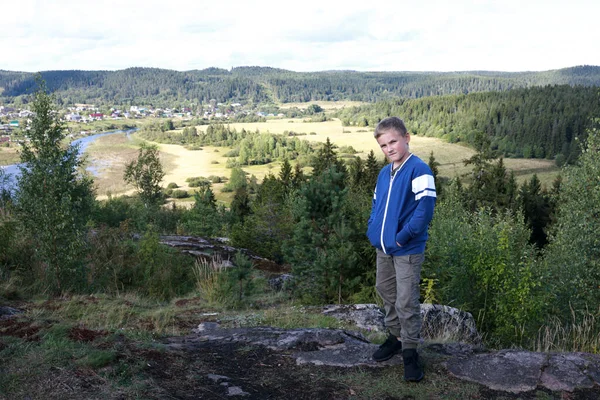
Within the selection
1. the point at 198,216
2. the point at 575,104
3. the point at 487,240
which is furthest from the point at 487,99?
the point at 487,240

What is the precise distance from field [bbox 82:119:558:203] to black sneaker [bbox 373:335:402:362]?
263 feet

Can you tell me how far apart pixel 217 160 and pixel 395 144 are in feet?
429

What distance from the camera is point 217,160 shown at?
434ft

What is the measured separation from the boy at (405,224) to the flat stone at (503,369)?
542mm

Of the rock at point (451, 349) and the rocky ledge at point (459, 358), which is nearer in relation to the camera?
the rocky ledge at point (459, 358)

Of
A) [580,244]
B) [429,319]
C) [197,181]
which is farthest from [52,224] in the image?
[197,181]

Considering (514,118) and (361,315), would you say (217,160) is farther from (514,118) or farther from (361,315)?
(361,315)

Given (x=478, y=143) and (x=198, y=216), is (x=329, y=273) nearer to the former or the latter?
(x=198, y=216)

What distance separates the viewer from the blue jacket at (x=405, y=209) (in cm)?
433

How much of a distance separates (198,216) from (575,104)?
454 ft

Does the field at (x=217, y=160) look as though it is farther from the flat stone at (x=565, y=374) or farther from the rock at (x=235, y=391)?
the flat stone at (x=565, y=374)

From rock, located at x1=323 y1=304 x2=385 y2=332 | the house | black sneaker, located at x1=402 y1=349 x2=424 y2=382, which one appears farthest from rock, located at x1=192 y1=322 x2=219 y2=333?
the house

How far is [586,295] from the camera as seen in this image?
1417cm

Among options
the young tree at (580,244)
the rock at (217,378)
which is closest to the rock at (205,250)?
the young tree at (580,244)
